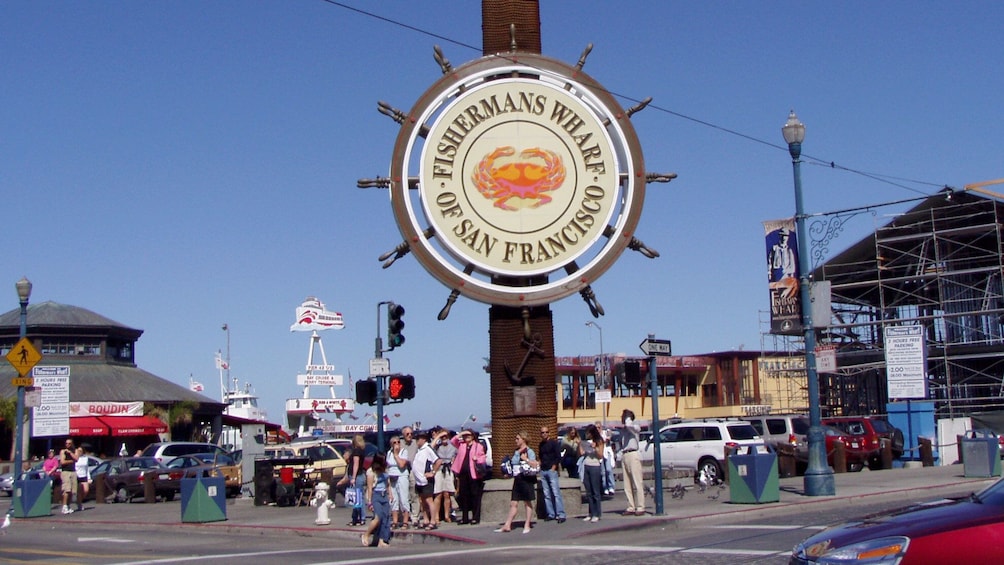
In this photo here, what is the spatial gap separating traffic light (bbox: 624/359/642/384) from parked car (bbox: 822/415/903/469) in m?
14.5

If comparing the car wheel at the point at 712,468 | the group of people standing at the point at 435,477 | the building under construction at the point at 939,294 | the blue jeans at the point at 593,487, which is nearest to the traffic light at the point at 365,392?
the group of people standing at the point at 435,477

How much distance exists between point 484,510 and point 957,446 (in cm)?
2060

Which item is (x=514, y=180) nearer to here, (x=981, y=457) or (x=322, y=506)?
(x=322, y=506)

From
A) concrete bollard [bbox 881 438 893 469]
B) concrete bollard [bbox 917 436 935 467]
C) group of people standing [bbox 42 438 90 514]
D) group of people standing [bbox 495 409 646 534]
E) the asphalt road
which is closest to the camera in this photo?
the asphalt road

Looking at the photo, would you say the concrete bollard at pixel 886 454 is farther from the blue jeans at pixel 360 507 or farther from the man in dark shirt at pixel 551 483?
the blue jeans at pixel 360 507

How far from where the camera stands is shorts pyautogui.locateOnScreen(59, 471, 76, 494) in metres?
27.9

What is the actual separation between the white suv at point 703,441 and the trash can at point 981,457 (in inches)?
192

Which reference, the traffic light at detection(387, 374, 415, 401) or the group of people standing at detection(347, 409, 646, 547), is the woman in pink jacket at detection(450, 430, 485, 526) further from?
the traffic light at detection(387, 374, 415, 401)

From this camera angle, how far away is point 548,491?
17.8 meters

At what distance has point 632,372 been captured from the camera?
60.2 feet

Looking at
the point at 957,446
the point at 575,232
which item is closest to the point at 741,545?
the point at 575,232

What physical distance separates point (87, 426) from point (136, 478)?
17.1 m

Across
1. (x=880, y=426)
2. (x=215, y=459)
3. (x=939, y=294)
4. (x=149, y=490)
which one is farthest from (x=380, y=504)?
(x=939, y=294)

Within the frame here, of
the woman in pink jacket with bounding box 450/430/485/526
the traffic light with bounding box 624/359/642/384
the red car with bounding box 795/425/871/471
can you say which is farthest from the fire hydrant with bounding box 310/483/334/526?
the red car with bounding box 795/425/871/471
